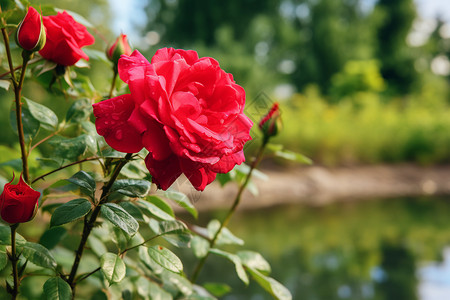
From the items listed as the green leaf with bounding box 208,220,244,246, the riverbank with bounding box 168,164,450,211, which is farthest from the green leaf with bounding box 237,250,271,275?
the riverbank with bounding box 168,164,450,211

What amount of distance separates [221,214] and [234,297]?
3.83 ft

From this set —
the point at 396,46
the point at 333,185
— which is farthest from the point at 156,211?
the point at 396,46

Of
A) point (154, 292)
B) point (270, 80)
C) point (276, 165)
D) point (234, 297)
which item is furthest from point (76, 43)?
point (270, 80)

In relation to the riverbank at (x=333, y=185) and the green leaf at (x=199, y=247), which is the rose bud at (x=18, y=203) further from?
the riverbank at (x=333, y=185)

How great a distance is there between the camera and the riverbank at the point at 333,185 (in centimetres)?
306

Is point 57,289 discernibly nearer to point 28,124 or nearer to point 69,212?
point 69,212

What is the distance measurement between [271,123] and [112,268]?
0.93 feet

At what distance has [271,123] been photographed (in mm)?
526

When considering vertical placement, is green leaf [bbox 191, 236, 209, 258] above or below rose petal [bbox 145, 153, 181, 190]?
below

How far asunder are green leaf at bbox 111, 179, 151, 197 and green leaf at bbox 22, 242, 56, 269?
3.2 inches

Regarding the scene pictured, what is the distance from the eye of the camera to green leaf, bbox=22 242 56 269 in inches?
13.3

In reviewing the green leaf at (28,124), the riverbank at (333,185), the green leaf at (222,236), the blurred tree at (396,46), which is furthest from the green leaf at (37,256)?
the blurred tree at (396,46)

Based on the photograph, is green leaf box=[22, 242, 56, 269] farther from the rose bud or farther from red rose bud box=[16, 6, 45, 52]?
red rose bud box=[16, 6, 45, 52]

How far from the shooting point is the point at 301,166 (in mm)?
3883
